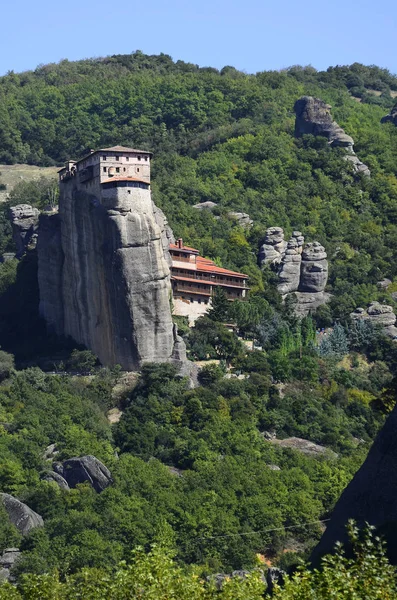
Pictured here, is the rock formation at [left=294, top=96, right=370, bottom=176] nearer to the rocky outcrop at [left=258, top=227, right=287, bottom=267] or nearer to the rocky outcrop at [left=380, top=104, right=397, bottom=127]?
the rocky outcrop at [left=380, top=104, right=397, bottom=127]

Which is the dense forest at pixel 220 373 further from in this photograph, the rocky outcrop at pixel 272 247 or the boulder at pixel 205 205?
the rocky outcrop at pixel 272 247

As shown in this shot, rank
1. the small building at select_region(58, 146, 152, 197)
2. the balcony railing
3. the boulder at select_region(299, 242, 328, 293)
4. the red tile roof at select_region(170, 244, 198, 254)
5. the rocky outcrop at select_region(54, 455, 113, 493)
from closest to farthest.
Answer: the rocky outcrop at select_region(54, 455, 113, 493) → the small building at select_region(58, 146, 152, 197) → the balcony railing → the red tile roof at select_region(170, 244, 198, 254) → the boulder at select_region(299, 242, 328, 293)

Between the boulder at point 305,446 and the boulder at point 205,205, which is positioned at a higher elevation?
the boulder at point 205,205

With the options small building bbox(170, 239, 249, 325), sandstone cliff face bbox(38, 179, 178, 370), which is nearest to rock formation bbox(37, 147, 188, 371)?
sandstone cliff face bbox(38, 179, 178, 370)

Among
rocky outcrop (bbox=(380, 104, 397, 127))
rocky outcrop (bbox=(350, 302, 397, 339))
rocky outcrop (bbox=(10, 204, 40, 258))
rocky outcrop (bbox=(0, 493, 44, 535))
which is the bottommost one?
rocky outcrop (bbox=(0, 493, 44, 535))

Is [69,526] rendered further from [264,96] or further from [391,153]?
[264,96]

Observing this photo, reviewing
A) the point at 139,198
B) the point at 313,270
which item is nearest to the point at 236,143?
the point at 313,270

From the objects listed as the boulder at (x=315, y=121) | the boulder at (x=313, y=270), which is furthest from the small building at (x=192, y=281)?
the boulder at (x=315, y=121)

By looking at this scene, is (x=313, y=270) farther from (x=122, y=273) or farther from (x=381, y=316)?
(x=122, y=273)
